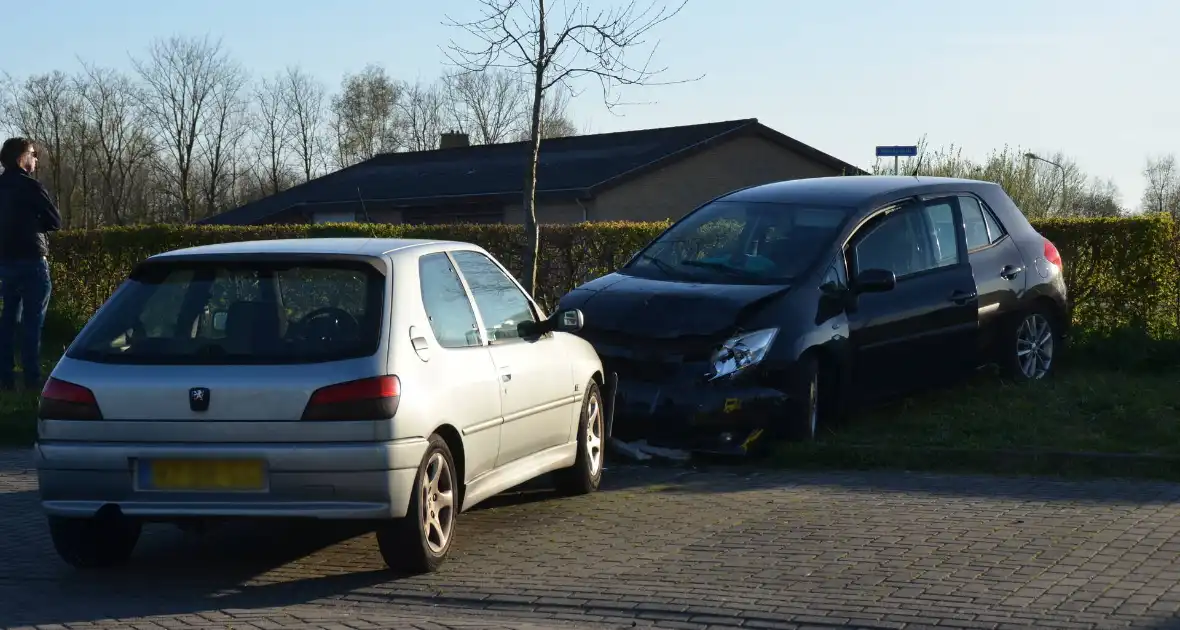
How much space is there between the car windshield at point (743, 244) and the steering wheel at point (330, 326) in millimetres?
4475

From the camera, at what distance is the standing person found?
1388 centimetres

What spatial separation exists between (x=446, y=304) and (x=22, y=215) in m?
7.57

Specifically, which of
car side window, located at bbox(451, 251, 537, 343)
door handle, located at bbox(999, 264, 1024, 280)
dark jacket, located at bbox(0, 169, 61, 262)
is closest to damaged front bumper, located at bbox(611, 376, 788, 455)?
car side window, located at bbox(451, 251, 537, 343)

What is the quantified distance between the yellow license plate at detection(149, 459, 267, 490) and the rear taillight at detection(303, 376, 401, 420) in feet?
1.09

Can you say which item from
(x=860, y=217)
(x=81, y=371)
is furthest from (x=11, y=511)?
(x=860, y=217)

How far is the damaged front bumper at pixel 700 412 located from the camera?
10.3m

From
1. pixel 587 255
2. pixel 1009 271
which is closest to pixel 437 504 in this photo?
pixel 1009 271

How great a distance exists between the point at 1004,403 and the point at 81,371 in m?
7.25

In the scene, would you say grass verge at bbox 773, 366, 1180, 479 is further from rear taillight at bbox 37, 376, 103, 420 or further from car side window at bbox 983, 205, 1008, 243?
rear taillight at bbox 37, 376, 103, 420

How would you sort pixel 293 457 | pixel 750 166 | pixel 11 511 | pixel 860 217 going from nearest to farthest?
1. pixel 293 457
2. pixel 11 511
3. pixel 860 217
4. pixel 750 166

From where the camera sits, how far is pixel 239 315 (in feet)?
23.3

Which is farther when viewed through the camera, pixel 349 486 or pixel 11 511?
pixel 11 511

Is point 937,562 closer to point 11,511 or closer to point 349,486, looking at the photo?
point 349,486

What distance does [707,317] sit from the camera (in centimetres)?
1045
